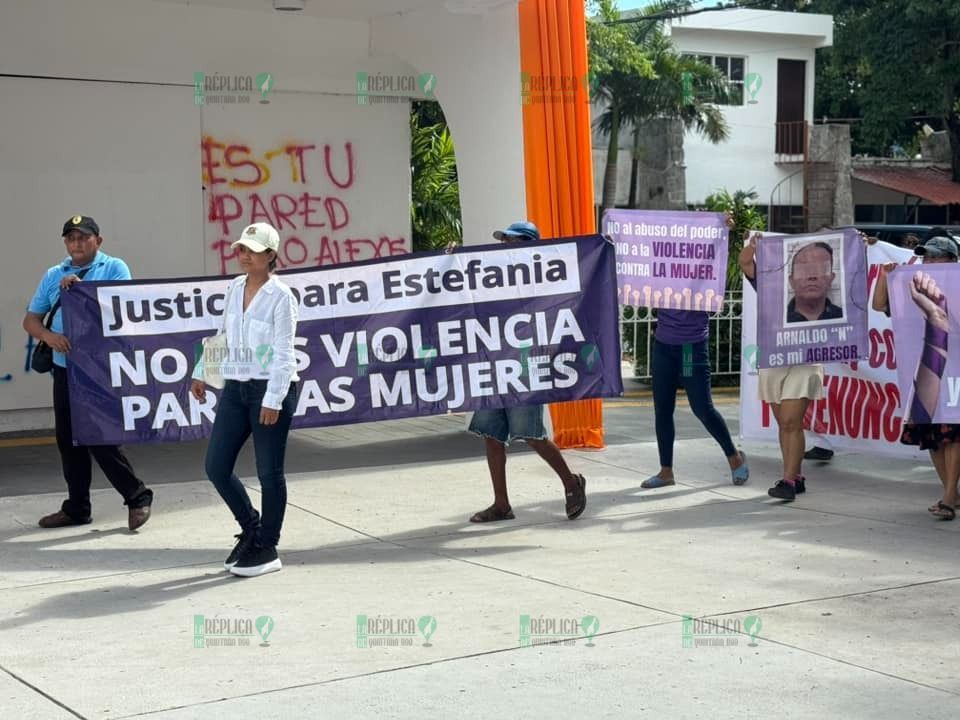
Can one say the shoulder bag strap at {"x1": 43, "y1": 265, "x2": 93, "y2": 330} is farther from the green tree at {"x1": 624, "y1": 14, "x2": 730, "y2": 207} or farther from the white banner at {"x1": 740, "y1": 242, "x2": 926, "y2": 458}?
the green tree at {"x1": 624, "y1": 14, "x2": 730, "y2": 207}

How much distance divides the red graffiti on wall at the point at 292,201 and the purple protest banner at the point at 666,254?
136 inches

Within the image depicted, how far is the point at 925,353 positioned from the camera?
873 cm

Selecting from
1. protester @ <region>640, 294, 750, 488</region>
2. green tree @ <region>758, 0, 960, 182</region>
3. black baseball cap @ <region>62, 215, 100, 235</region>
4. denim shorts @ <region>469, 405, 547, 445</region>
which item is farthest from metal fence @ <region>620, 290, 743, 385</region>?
green tree @ <region>758, 0, 960, 182</region>

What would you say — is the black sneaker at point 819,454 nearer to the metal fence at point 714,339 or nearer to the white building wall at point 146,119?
the white building wall at point 146,119

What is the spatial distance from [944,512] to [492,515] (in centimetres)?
277

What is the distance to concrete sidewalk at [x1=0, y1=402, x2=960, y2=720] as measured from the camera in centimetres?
511

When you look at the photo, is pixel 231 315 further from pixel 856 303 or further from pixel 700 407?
pixel 856 303

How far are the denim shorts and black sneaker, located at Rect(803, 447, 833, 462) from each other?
3081 mm

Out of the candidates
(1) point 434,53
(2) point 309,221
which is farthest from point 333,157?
(1) point 434,53

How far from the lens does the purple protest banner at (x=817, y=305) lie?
9.23 metres

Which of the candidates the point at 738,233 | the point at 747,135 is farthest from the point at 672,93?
the point at 738,233

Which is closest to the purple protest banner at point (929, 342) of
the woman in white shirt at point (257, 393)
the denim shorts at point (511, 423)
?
the denim shorts at point (511, 423)

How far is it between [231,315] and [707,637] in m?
2.86

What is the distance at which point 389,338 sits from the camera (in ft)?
27.4
